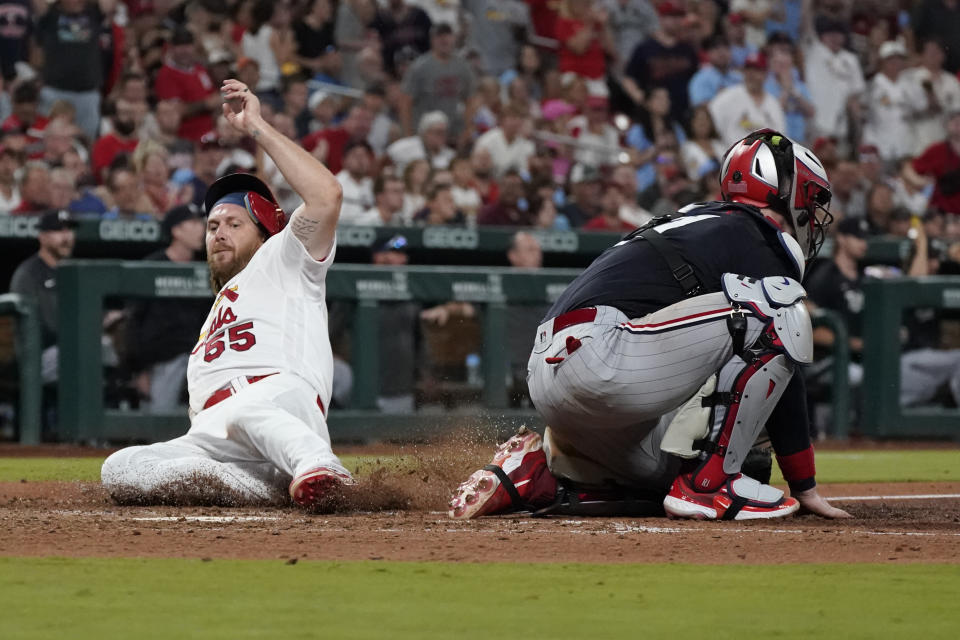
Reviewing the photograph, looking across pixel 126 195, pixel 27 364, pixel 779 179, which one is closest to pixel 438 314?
pixel 126 195

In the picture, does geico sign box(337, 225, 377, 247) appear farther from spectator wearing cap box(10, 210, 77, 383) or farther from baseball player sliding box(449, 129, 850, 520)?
baseball player sliding box(449, 129, 850, 520)

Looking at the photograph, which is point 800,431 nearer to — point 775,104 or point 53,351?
point 53,351

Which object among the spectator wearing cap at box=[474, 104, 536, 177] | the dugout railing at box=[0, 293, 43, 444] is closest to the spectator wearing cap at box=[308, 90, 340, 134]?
the spectator wearing cap at box=[474, 104, 536, 177]

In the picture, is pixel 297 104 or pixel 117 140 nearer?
pixel 117 140

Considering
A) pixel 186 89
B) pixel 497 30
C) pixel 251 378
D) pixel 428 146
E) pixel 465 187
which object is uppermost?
pixel 497 30

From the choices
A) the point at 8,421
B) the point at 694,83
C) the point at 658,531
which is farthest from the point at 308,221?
the point at 694,83

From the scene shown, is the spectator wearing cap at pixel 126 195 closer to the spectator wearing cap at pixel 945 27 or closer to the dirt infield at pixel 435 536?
the dirt infield at pixel 435 536

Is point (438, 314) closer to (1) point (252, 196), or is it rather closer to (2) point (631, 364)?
(1) point (252, 196)

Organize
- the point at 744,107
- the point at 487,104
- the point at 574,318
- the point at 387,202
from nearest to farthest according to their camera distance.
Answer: the point at 574,318
the point at 387,202
the point at 487,104
the point at 744,107
